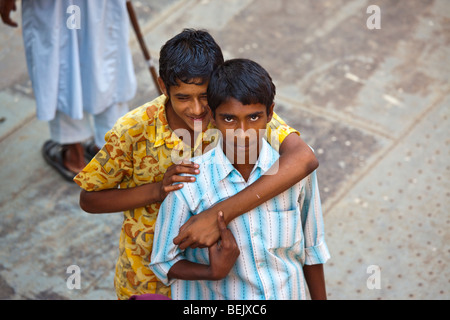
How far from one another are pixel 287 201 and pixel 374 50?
2.99 m

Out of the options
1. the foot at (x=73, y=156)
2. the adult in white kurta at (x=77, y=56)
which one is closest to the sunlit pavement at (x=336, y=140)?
the foot at (x=73, y=156)

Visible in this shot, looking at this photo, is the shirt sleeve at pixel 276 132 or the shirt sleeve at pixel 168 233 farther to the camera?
the shirt sleeve at pixel 276 132

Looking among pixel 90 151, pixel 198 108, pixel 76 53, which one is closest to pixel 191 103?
pixel 198 108

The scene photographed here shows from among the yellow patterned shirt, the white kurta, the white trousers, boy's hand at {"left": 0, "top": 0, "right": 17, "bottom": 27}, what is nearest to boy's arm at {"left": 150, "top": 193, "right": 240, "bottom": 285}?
the yellow patterned shirt

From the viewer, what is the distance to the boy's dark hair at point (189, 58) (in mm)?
2086

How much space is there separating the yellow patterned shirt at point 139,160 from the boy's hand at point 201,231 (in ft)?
1.04

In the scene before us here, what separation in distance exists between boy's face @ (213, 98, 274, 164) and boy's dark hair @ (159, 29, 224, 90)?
6.9 inches

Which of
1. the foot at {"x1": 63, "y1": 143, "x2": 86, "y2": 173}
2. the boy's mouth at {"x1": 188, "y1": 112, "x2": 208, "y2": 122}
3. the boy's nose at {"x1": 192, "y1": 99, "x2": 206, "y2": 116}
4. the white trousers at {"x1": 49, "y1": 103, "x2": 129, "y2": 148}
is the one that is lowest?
the foot at {"x1": 63, "y1": 143, "x2": 86, "y2": 173}

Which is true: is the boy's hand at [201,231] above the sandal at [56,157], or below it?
above

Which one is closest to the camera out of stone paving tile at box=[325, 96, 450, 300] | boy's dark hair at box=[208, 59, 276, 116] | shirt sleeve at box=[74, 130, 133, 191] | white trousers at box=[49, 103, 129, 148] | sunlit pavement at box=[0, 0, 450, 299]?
boy's dark hair at box=[208, 59, 276, 116]

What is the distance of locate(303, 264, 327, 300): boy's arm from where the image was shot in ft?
7.47

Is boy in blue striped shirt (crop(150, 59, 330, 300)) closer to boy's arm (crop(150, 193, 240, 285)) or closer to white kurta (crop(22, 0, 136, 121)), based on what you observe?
boy's arm (crop(150, 193, 240, 285))

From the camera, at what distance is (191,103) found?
2.12 m

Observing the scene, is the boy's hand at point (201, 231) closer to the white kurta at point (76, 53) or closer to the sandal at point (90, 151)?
the white kurta at point (76, 53)
